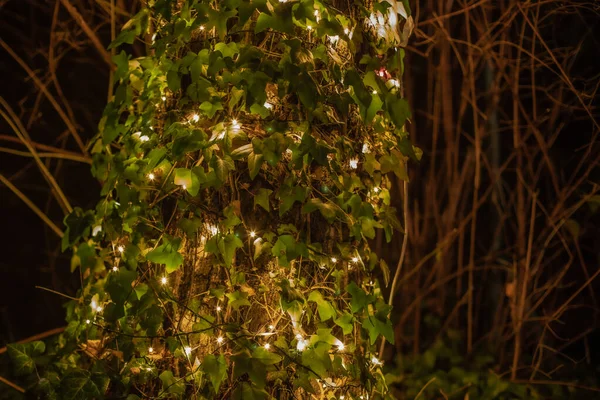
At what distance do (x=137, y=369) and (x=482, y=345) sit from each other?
295 centimetres

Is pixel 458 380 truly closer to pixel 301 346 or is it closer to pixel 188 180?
pixel 301 346

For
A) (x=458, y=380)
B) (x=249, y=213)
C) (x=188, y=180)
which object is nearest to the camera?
(x=188, y=180)

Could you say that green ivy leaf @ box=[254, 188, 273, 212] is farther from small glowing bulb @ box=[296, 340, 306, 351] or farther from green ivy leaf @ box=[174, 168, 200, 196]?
small glowing bulb @ box=[296, 340, 306, 351]

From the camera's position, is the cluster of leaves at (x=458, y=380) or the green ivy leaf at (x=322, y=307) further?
the cluster of leaves at (x=458, y=380)

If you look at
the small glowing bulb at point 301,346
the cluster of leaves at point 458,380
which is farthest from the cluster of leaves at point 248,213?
the cluster of leaves at point 458,380

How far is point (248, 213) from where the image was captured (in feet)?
4.99

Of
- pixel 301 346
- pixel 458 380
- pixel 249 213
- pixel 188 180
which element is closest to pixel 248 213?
pixel 249 213

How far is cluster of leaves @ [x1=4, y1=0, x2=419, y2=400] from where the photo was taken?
4.59ft

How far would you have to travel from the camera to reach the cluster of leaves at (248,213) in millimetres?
1398

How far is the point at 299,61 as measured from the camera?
141cm

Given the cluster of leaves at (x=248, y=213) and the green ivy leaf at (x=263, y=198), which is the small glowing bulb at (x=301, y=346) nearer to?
the cluster of leaves at (x=248, y=213)

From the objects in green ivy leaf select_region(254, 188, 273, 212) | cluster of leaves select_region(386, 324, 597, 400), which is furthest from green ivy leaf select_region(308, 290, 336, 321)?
cluster of leaves select_region(386, 324, 597, 400)

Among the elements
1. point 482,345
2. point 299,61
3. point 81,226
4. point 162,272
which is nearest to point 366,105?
point 299,61

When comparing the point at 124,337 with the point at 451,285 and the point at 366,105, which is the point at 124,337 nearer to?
the point at 366,105
